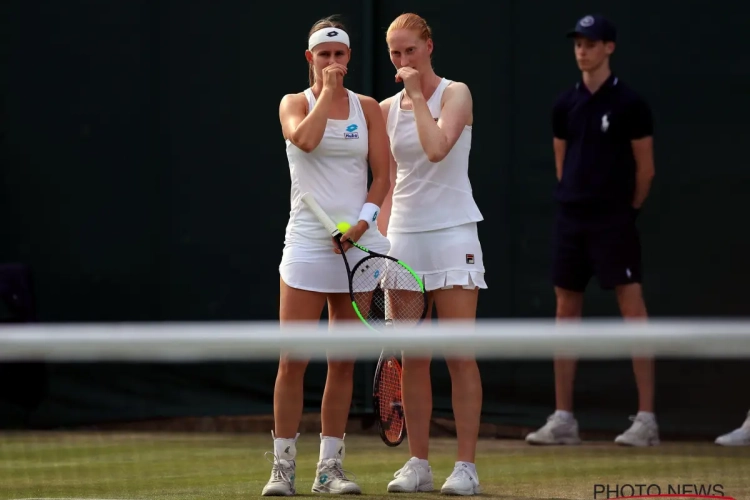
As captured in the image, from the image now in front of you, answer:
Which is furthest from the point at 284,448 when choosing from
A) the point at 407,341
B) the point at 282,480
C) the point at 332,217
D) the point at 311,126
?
the point at 407,341

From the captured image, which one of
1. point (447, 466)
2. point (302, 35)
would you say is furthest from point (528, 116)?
point (447, 466)

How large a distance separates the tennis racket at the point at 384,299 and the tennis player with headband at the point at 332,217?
5cm

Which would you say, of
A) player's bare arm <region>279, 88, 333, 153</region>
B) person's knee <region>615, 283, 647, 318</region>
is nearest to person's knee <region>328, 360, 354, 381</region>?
player's bare arm <region>279, 88, 333, 153</region>

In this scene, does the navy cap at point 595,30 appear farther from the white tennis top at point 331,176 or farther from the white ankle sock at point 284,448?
the white ankle sock at point 284,448

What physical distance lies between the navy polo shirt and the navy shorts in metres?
0.06

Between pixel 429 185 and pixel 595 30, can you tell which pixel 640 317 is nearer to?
pixel 595 30

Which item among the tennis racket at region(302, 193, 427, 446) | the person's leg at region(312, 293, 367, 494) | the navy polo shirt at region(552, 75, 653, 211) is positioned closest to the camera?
the tennis racket at region(302, 193, 427, 446)

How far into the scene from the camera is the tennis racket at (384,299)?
12.6ft

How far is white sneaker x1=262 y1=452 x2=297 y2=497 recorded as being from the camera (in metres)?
3.88

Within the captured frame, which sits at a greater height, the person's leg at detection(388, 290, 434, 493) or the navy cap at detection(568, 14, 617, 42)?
the navy cap at detection(568, 14, 617, 42)

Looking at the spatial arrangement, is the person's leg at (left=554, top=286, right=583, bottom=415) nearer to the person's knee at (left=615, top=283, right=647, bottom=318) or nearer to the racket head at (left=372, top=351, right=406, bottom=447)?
the person's knee at (left=615, top=283, right=647, bottom=318)

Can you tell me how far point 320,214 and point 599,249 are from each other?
1.63 m

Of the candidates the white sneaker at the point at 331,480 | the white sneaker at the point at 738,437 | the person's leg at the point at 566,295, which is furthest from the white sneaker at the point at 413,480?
the white sneaker at the point at 738,437

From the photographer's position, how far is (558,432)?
5336mm
